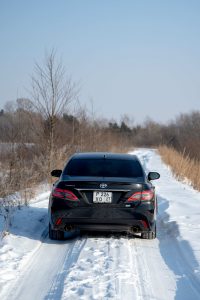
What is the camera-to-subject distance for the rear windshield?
7902 mm

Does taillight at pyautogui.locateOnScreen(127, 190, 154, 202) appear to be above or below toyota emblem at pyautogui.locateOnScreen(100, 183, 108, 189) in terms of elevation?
below

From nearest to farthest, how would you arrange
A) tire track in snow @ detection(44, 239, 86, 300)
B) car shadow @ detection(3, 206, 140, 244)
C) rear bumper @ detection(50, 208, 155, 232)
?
tire track in snow @ detection(44, 239, 86, 300) < rear bumper @ detection(50, 208, 155, 232) < car shadow @ detection(3, 206, 140, 244)

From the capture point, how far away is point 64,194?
7441mm

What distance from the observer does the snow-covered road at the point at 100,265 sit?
4.96 metres

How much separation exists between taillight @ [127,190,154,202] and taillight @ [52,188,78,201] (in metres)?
0.87

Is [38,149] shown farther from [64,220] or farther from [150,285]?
[150,285]

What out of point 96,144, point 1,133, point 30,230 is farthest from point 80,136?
point 30,230

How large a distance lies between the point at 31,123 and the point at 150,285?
A: 12588 millimetres

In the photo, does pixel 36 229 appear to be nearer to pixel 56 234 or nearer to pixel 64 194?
pixel 56 234

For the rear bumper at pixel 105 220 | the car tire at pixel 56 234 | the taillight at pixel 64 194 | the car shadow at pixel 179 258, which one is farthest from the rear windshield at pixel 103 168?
the car shadow at pixel 179 258

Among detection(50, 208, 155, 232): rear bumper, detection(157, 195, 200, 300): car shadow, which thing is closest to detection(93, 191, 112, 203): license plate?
detection(50, 208, 155, 232): rear bumper

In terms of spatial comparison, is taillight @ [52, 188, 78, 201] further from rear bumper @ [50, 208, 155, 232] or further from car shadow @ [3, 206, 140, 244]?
car shadow @ [3, 206, 140, 244]

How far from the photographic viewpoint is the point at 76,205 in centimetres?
733

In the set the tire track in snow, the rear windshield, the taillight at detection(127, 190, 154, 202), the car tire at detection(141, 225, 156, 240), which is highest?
the rear windshield
